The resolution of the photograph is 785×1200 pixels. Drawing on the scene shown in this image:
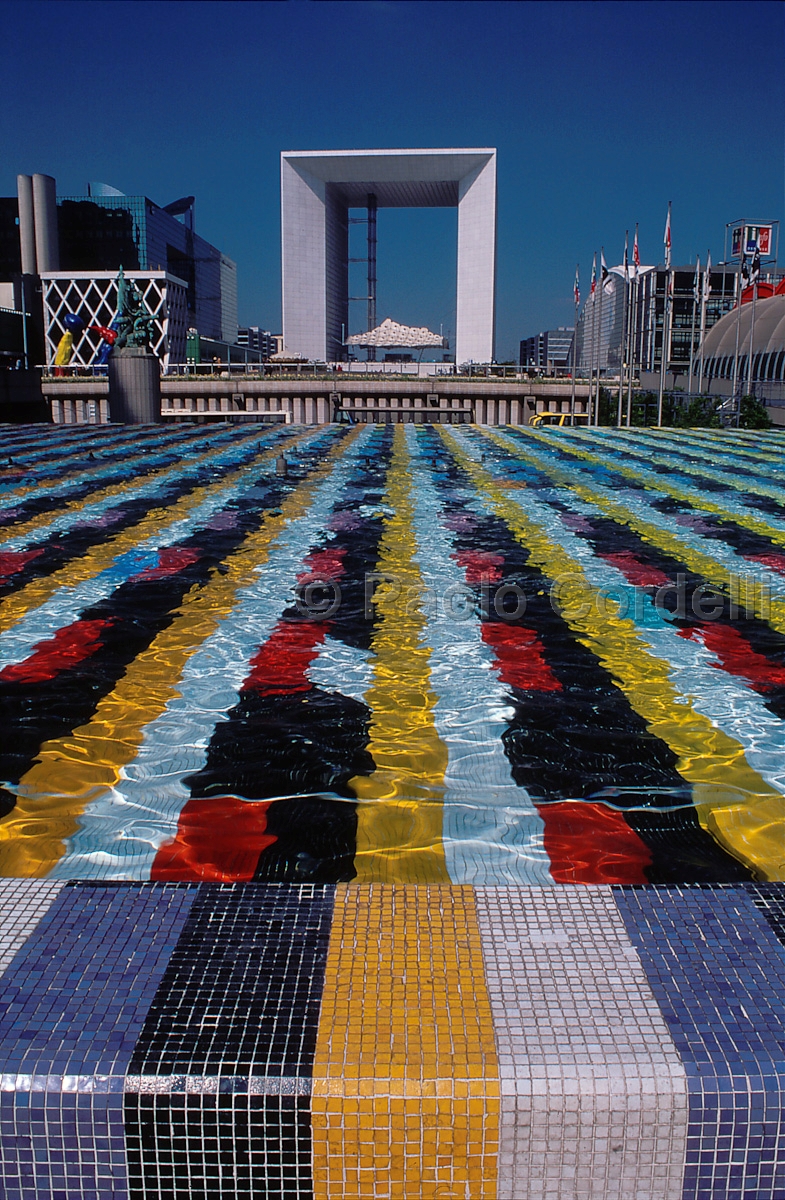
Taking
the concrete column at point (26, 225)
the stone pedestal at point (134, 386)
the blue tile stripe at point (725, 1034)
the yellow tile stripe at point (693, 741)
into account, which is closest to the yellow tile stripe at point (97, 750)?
the blue tile stripe at point (725, 1034)

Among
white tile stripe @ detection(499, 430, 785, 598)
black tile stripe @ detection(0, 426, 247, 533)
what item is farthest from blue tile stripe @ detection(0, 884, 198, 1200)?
black tile stripe @ detection(0, 426, 247, 533)

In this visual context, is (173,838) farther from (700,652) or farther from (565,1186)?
(700,652)

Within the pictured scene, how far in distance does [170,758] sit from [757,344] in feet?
172

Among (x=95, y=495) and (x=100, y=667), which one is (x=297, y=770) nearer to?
(x=100, y=667)

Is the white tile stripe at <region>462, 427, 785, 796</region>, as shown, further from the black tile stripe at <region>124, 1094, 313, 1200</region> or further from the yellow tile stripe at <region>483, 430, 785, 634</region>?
the black tile stripe at <region>124, 1094, 313, 1200</region>

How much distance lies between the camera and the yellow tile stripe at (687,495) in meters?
9.31

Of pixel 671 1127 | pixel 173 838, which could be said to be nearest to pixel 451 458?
pixel 173 838

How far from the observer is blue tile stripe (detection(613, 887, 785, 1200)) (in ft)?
6.15

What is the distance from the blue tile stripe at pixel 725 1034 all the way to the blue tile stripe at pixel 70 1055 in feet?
3.93

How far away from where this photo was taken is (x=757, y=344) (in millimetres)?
49656

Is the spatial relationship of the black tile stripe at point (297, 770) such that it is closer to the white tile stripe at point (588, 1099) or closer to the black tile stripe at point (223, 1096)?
the black tile stripe at point (223, 1096)

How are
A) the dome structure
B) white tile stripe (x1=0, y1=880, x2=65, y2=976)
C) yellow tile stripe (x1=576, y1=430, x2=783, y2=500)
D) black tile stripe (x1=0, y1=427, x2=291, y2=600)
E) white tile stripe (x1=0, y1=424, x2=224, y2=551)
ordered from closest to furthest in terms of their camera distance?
white tile stripe (x1=0, y1=880, x2=65, y2=976) < black tile stripe (x1=0, y1=427, x2=291, y2=600) < white tile stripe (x1=0, y1=424, x2=224, y2=551) < yellow tile stripe (x1=576, y1=430, x2=783, y2=500) < the dome structure

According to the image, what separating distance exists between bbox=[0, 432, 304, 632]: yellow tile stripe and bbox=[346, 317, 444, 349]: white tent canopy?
67858 mm

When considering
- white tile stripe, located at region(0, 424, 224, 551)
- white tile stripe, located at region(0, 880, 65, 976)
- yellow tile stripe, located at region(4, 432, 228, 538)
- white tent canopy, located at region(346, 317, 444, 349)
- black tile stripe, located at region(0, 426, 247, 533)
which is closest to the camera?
white tile stripe, located at region(0, 880, 65, 976)
